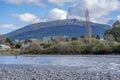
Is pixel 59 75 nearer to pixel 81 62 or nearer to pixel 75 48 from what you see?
pixel 81 62

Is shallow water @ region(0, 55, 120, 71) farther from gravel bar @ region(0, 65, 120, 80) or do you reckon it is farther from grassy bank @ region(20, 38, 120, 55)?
grassy bank @ region(20, 38, 120, 55)

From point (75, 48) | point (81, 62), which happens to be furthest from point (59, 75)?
point (75, 48)

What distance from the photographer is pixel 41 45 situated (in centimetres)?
10562

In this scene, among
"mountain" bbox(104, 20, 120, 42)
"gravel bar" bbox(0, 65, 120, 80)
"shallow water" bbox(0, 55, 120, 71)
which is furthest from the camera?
"mountain" bbox(104, 20, 120, 42)

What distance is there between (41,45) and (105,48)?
22.6m

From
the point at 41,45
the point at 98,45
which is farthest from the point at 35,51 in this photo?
the point at 98,45

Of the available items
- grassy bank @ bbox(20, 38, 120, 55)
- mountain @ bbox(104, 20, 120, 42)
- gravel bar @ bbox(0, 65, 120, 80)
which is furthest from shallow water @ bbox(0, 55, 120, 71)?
mountain @ bbox(104, 20, 120, 42)

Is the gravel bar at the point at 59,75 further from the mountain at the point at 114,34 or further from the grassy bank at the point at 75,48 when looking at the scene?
the mountain at the point at 114,34

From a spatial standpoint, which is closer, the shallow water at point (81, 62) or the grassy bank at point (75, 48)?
the shallow water at point (81, 62)

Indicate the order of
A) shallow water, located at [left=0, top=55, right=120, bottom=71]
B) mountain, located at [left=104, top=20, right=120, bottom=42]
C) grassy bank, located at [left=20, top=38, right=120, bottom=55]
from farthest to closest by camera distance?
mountain, located at [left=104, top=20, right=120, bottom=42], grassy bank, located at [left=20, top=38, right=120, bottom=55], shallow water, located at [left=0, top=55, right=120, bottom=71]

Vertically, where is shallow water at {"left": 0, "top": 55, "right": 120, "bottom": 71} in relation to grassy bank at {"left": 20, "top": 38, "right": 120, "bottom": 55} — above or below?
below

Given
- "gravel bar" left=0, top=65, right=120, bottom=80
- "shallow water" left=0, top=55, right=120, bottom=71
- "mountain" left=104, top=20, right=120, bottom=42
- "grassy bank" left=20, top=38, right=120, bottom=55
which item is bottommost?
"gravel bar" left=0, top=65, right=120, bottom=80

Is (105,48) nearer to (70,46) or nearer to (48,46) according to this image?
(70,46)

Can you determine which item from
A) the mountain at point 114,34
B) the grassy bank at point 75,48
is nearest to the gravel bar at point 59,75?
the grassy bank at point 75,48
